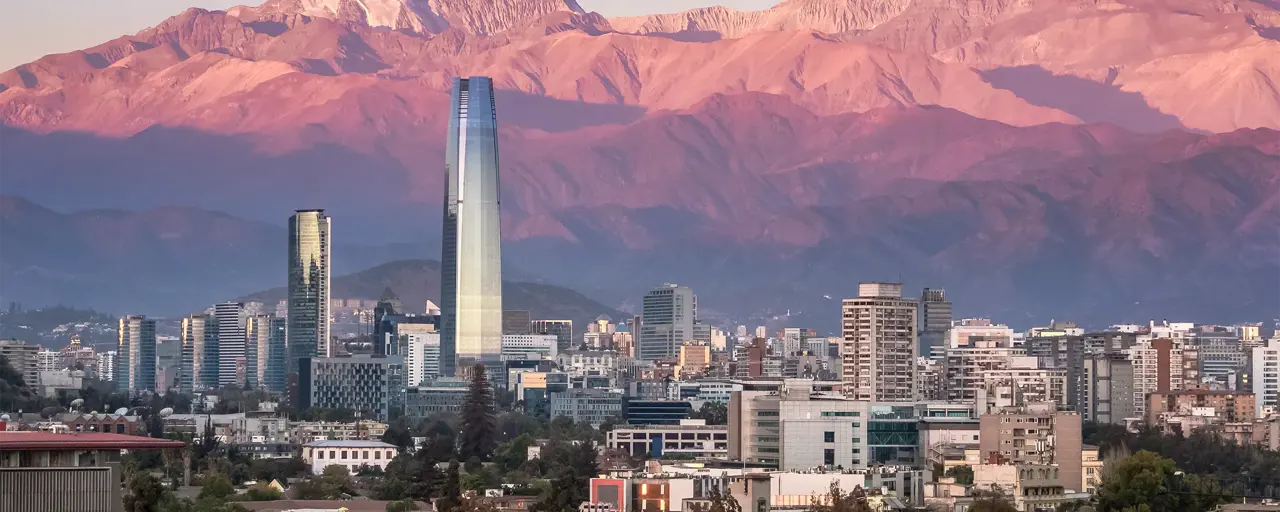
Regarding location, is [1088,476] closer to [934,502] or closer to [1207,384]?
[934,502]

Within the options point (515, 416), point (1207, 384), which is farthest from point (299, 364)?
point (1207, 384)

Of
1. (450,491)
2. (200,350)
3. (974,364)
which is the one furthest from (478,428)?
(200,350)

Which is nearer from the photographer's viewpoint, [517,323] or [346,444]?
[346,444]

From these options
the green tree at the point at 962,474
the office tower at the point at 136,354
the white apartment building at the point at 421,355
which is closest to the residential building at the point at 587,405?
the white apartment building at the point at 421,355

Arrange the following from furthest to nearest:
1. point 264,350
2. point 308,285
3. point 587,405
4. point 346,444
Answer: point 308,285
point 264,350
point 587,405
point 346,444

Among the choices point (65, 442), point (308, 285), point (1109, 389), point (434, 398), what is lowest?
point (65, 442)

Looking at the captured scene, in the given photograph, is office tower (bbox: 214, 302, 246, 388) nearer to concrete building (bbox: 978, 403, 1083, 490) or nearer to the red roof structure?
concrete building (bbox: 978, 403, 1083, 490)

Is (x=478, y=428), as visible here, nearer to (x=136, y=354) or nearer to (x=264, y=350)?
(x=264, y=350)

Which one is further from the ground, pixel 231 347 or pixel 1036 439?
pixel 231 347
